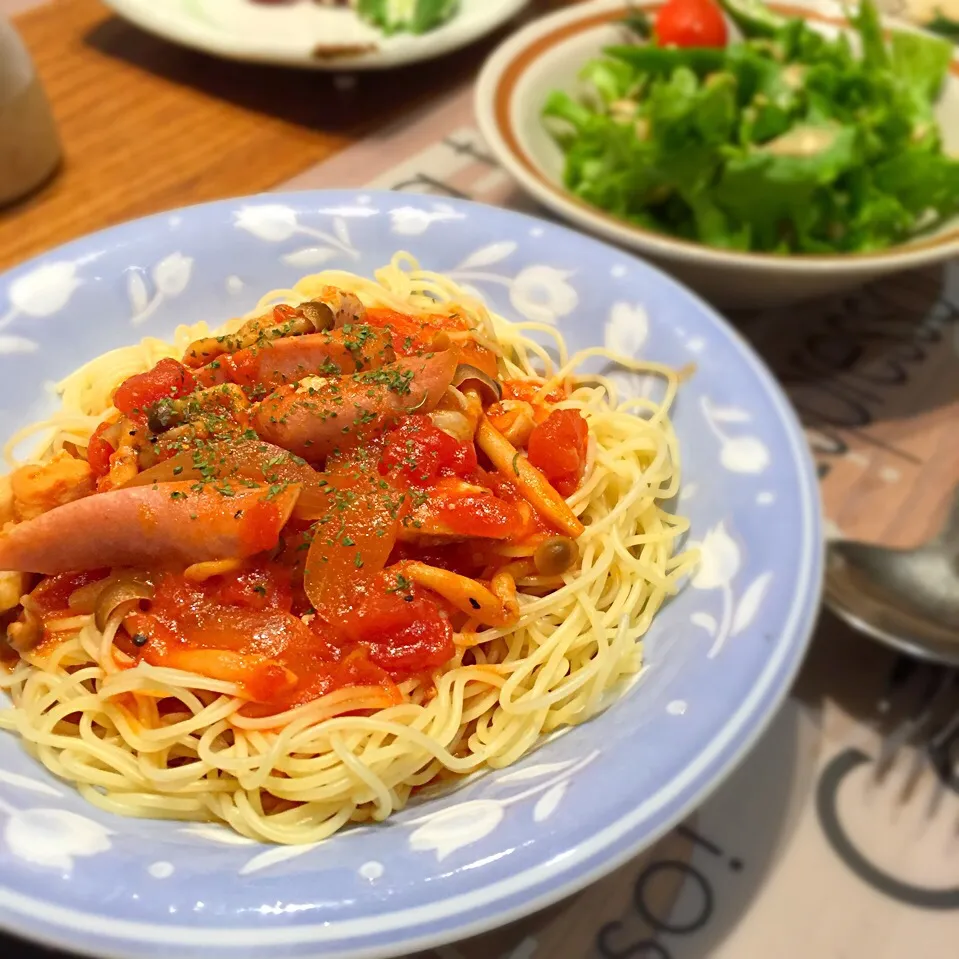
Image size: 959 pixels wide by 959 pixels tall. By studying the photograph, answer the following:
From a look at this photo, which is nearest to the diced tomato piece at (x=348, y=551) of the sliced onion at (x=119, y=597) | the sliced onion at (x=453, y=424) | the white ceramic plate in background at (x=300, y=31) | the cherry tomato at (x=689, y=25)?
the sliced onion at (x=453, y=424)

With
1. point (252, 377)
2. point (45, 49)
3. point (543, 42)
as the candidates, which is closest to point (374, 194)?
point (252, 377)

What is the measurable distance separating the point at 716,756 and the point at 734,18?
412cm

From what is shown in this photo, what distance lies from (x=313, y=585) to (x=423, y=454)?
448 millimetres

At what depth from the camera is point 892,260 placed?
3.10 meters

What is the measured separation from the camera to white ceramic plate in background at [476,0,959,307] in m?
3.12

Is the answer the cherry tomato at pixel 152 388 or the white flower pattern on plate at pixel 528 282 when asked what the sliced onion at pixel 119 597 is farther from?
the white flower pattern on plate at pixel 528 282

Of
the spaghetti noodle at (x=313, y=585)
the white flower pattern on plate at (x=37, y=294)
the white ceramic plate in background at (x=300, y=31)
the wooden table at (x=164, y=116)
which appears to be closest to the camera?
the spaghetti noodle at (x=313, y=585)

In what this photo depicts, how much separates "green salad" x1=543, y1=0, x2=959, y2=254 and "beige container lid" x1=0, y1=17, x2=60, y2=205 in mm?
2334

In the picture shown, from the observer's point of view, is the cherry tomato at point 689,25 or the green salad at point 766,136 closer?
the green salad at point 766,136

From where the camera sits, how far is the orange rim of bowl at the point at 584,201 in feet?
10.3

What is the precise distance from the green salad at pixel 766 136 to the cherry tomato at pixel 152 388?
1986mm

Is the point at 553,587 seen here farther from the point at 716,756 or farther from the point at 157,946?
the point at 157,946

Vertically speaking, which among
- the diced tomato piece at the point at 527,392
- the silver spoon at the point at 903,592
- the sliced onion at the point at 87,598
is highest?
the diced tomato piece at the point at 527,392

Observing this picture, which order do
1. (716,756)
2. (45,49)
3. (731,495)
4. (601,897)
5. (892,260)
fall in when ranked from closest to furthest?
1. (716,756)
2. (601,897)
3. (731,495)
4. (892,260)
5. (45,49)
